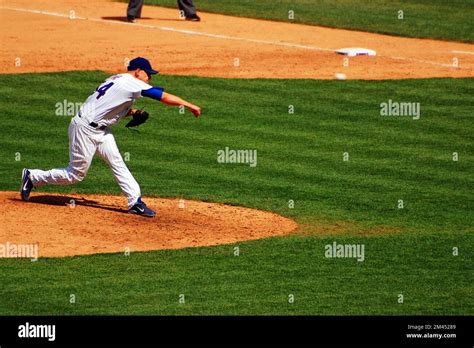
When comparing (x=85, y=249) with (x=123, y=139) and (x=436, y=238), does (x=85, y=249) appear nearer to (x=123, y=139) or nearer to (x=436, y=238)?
(x=436, y=238)

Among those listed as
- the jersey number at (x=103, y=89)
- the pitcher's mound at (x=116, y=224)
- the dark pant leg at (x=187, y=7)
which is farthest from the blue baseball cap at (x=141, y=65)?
the dark pant leg at (x=187, y=7)

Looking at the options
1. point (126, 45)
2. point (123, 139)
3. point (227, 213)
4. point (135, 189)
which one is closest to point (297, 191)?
point (227, 213)

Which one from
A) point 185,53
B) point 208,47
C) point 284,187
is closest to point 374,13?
point 208,47

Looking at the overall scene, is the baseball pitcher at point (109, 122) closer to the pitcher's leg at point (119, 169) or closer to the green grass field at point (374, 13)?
the pitcher's leg at point (119, 169)

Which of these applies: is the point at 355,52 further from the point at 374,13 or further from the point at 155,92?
the point at 155,92

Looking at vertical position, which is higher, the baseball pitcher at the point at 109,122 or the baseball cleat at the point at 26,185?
the baseball pitcher at the point at 109,122

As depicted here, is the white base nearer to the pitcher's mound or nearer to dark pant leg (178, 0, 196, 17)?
dark pant leg (178, 0, 196, 17)

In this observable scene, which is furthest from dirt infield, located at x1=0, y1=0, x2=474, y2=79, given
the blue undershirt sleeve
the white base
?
the blue undershirt sleeve
